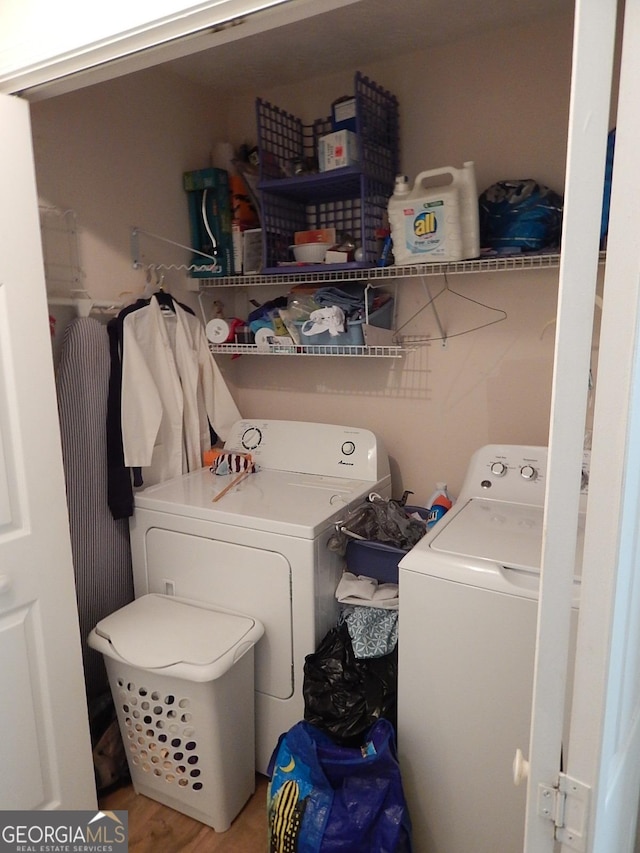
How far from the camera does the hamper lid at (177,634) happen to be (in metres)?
1.74

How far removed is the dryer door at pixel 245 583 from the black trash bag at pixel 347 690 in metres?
0.17

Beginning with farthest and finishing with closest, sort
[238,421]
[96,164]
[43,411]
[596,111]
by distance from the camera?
[238,421]
[96,164]
[43,411]
[596,111]

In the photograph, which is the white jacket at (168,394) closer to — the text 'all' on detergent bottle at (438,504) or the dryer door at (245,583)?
the dryer door at (245,583)

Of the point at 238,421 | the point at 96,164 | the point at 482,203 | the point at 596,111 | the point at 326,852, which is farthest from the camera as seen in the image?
the point at 238,421

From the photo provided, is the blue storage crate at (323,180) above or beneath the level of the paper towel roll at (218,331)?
above

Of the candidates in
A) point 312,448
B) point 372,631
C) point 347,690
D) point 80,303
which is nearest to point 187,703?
point 347,690

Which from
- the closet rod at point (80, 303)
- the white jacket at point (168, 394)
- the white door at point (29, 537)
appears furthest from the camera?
the white jacket at point (168, 394)

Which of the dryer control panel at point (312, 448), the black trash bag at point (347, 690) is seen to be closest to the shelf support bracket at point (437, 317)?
the dryer control panel at point (312, 448)

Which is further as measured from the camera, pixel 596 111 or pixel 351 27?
pixel 351 27

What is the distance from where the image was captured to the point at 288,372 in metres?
2.67

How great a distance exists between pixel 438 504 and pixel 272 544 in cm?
65

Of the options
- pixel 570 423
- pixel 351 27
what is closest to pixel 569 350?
pixel 570 423

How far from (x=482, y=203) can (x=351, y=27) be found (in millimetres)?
771

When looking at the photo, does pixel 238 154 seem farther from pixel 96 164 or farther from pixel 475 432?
pixel 475 432
